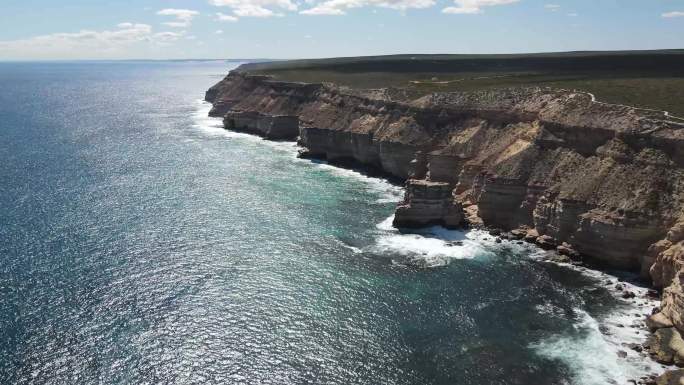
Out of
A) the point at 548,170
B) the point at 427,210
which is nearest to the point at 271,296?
the point at 427,210

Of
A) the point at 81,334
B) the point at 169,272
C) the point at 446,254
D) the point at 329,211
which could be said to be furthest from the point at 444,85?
the point at 81,334

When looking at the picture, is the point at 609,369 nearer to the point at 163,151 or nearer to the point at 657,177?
the point at 657,177

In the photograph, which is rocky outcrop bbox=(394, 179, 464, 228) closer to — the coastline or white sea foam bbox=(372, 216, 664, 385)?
the coastline

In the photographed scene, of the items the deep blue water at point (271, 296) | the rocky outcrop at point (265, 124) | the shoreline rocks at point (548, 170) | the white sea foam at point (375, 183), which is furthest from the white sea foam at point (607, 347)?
the rocky outcrop at point (265, 124)

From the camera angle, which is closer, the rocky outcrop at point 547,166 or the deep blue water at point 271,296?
the deep blue water at point 271,296

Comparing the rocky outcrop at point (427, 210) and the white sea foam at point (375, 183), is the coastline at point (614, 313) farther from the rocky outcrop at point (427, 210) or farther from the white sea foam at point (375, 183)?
the white sea foam at point (375, 183)
